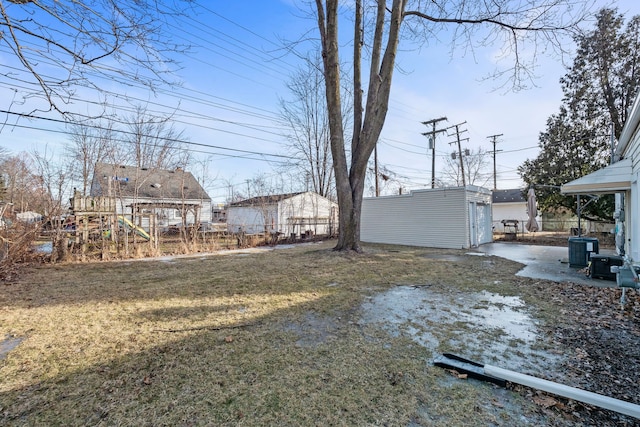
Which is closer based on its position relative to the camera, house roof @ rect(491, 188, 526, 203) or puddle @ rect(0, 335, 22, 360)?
puddle @ rect(0, 335, 22, 360)

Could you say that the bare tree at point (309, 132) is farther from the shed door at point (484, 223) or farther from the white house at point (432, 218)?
the shed door at point (484, 223)

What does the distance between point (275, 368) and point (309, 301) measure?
1.94 meters

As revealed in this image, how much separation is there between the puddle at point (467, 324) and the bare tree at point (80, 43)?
4255 millimetres

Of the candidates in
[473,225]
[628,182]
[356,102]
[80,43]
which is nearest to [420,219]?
[473,225]

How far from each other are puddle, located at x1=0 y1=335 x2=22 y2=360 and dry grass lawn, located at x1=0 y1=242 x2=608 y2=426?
41mm

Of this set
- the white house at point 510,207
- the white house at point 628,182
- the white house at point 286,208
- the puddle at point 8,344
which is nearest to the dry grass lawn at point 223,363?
the puddle at point 8,344

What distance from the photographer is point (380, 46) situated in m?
8.28

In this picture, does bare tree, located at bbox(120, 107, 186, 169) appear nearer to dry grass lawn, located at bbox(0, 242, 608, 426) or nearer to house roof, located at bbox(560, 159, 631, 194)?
dry grass lawn, located at bbox(0, 242, 608, 426)

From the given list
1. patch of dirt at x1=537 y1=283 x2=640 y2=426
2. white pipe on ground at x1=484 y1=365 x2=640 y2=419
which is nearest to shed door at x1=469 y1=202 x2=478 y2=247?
patch of dirt at x1=537 y1=283 x2=640 y2=426

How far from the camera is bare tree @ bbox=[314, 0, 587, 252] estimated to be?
7.43 m

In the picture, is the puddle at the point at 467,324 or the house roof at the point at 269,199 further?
the house roof at the point at 269,199

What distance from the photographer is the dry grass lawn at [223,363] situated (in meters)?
1.79

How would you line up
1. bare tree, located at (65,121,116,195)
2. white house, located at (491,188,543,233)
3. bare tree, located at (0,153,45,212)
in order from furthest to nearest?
white house, located at (491,188,543,233) < bare tree, located at (65,121,116,195) < bare tree, located at (0,153,45,212)

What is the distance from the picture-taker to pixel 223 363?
2.41m
